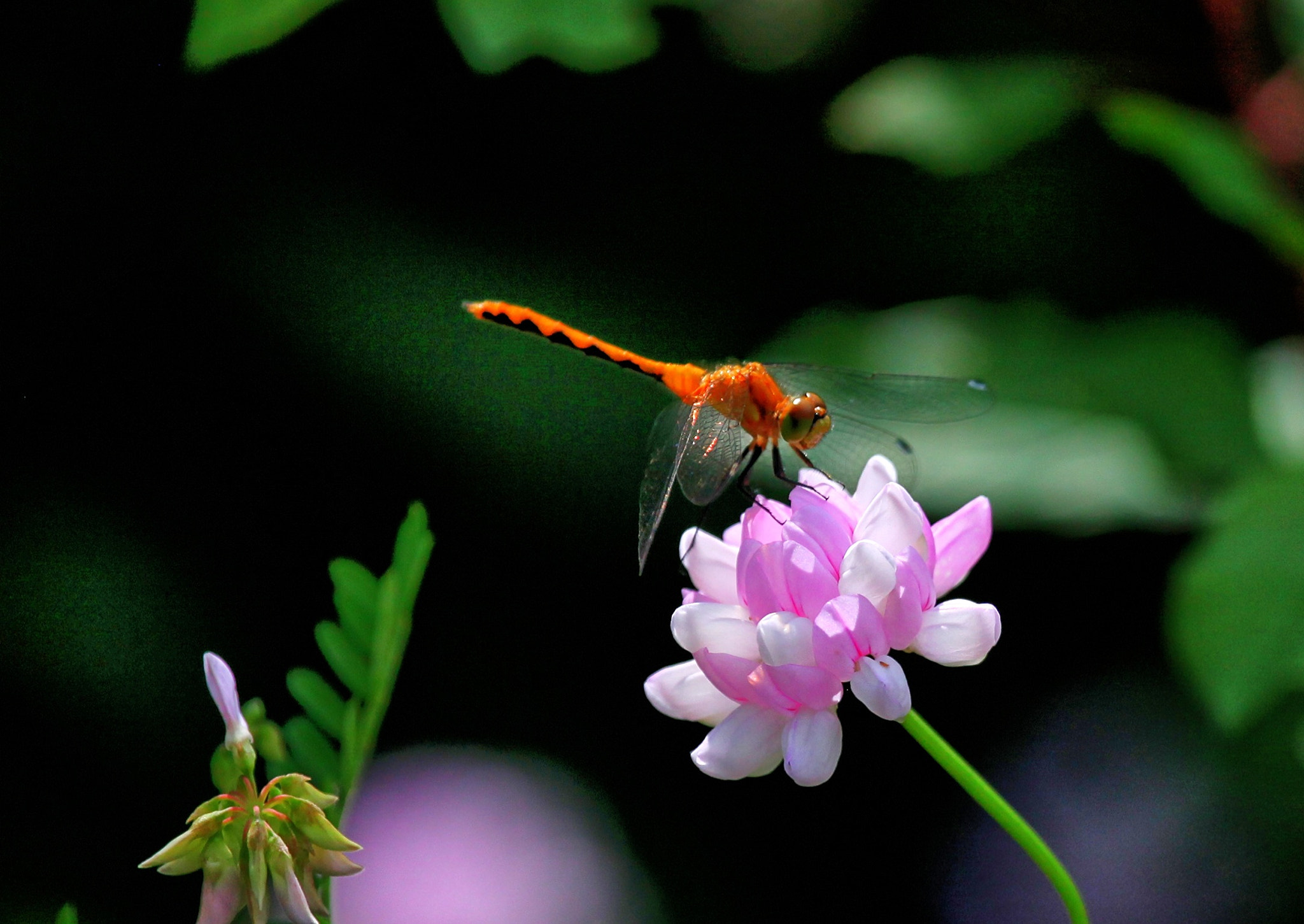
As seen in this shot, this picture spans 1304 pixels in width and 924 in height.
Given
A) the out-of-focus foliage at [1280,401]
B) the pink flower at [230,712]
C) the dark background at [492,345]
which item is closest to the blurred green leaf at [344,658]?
the pink flower at [230,712]

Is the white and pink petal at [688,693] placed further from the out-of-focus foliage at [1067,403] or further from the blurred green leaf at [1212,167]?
the blurred green leaf at [1212,167]

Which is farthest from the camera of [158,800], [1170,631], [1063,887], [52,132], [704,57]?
[704,57]

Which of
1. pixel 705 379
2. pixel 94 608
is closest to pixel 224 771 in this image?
pixel 705 379

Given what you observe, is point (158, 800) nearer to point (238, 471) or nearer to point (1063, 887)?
point (238, 471)

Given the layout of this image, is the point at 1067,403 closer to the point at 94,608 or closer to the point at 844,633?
the point at 844,633

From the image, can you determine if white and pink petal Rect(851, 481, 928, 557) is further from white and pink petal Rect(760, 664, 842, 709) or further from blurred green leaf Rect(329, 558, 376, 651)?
blurred green leaf Rect(329, 558, 376, 651)

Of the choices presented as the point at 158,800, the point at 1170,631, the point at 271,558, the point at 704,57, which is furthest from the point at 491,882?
the point at 704,57
